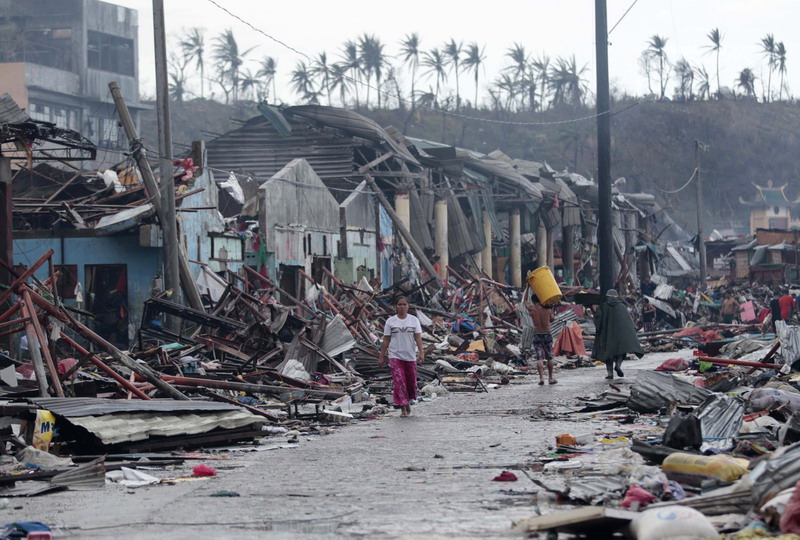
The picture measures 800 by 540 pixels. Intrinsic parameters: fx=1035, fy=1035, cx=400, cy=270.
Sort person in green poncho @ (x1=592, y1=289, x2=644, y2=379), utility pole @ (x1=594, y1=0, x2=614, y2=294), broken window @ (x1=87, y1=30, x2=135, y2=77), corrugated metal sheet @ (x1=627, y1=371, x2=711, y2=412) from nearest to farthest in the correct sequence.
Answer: corrugated metal sheet @ (x1=627, y1=371, x2=711, y2=412) → person in green poncho @ (x1=592, y1=289, x2=644, y2=379) → utility pole @ (x1=594, y1=0, x2=614, y2=294) → broken window @ (x1=87, y1=30, x2=135, y2=77)

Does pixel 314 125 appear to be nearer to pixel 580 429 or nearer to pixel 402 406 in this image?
pixel 402 406

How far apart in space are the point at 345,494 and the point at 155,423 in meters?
3.31

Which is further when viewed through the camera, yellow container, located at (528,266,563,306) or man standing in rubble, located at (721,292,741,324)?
man standing in rubble, located at (721,292,741,324)

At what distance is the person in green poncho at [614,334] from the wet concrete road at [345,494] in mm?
6463

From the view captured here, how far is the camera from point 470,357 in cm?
2245

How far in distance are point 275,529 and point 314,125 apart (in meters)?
31.0

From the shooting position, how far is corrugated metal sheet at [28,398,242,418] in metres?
9.40

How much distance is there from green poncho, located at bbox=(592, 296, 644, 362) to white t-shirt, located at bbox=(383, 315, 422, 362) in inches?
223

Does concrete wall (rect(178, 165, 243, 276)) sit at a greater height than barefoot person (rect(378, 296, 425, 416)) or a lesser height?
greater

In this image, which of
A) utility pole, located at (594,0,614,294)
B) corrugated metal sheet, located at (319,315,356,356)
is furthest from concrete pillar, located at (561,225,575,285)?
corrugated metal sheet, located at (319,315,356,356)

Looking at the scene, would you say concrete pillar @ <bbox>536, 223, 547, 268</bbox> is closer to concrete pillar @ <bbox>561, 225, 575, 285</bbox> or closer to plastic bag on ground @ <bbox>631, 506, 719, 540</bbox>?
concrete pillar @ <bbox>561, 225, 575, 285</bbox>

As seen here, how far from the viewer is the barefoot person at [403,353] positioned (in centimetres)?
1312

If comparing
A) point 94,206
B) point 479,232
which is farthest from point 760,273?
point 94,206

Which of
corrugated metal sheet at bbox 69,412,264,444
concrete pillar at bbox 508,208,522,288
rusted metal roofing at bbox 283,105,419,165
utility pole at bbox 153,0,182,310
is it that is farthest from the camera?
concrete pillar at bbox 508,208,522,288
